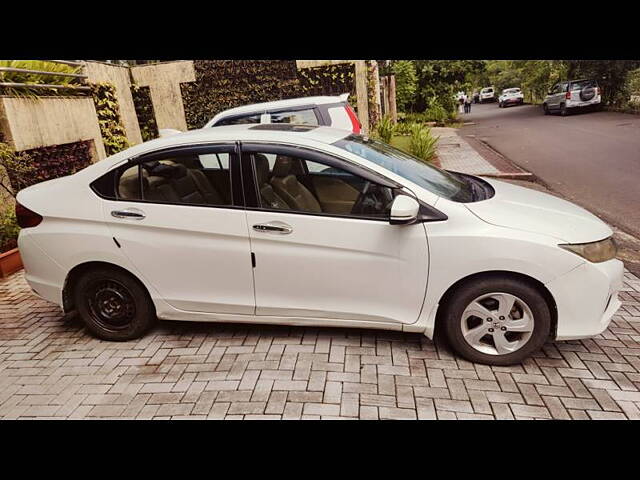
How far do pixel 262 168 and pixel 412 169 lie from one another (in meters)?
1.19

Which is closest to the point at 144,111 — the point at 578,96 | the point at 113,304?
the point at 113,304

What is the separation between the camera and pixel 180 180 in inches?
133

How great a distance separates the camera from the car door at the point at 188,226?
3.23m

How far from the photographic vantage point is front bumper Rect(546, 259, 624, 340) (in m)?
2.87

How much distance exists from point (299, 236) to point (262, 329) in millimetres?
1106

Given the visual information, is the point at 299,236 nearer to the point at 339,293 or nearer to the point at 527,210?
the point at 339,293

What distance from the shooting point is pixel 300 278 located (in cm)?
320

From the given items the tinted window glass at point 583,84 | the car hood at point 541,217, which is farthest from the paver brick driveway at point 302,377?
the tinted window glass at point 583,84

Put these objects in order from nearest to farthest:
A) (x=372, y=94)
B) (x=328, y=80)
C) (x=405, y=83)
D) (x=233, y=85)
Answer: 1. (x=328, y=80)
2. (x=233, y=85)
3. (x=372, y=94)
4. (x=405, y=83)

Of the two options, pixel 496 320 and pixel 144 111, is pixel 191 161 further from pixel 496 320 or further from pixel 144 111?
pixel 144 111

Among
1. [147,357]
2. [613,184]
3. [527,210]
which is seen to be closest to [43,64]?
[147,357]

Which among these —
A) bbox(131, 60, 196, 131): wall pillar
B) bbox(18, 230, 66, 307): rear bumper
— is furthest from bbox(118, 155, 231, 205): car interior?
bbox(131, 60, 196, 131): wall pillar

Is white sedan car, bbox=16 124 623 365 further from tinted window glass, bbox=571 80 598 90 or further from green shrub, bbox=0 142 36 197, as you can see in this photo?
tinted window glass, bbox=571 80 598 90

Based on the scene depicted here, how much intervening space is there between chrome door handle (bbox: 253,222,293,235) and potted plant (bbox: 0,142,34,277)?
4.01 meters
